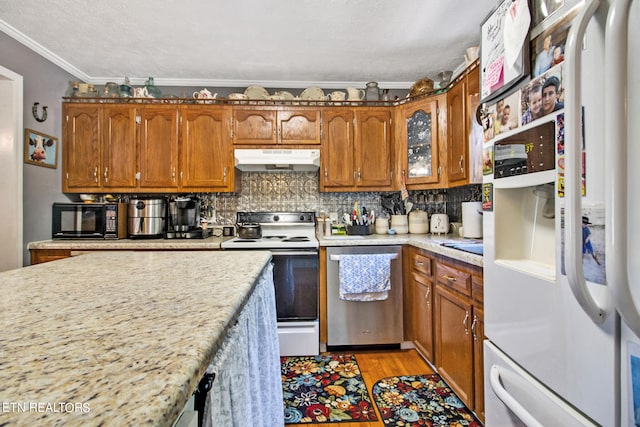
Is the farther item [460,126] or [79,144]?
[79,144]

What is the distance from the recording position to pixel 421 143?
253 cm

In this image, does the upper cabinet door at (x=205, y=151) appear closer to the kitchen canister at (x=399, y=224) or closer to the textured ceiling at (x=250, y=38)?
the textured ceiling at (x=250, y=38)

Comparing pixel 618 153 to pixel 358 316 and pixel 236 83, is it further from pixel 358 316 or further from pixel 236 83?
pixel 236 83

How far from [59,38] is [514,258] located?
11.1 feet

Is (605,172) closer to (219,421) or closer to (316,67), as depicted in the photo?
(219,421)

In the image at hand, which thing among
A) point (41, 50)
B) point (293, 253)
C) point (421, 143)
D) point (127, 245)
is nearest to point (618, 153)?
point (293, 253)

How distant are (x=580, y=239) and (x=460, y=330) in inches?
46.4

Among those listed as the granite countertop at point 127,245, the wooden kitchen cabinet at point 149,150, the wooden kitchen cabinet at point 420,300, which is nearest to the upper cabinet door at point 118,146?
the wooden kitchen cabinet at point 149,150

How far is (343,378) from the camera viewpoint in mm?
1959

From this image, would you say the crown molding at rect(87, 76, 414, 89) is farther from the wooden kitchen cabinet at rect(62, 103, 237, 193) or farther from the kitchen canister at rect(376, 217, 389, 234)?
the kitchen canister at rect(376, 217, 389, 234)

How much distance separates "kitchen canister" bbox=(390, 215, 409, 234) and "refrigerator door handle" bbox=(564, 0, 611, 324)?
2.10 m

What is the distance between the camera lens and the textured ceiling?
193 cm

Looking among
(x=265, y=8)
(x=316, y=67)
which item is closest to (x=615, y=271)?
(x=265, y=8)

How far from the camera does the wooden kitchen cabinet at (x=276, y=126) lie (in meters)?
2.64
